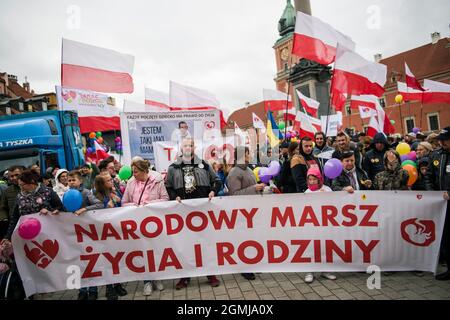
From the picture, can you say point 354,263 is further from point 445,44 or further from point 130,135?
point 445,44

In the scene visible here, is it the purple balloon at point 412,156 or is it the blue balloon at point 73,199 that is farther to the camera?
the purple balloon at point 412,156

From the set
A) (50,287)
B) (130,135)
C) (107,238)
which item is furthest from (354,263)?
(130,135)

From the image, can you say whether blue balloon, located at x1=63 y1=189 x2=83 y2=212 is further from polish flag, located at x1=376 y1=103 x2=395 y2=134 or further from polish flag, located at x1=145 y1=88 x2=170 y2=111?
polish flag, located at x1=376 y1=103 x2=395 y2=134

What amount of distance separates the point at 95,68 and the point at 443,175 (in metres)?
6.11

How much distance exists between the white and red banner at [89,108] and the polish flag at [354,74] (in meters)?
5.41

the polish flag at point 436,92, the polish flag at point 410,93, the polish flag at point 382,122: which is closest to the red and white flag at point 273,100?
the polish flag at point 382,122

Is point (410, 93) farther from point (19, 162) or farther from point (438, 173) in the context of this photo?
point (19, 162)

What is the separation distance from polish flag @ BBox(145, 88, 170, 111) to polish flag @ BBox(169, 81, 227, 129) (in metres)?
1.56

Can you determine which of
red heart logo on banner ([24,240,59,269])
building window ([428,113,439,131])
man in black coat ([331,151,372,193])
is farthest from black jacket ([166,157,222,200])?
building window ([428,113,439,131])

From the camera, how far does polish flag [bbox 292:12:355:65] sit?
21.2ft

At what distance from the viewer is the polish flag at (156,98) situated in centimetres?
991

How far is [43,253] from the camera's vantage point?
12.0 ft

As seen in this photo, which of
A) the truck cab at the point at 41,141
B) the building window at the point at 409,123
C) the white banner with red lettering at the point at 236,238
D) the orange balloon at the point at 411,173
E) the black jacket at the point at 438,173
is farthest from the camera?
the building window at the point at 409,123

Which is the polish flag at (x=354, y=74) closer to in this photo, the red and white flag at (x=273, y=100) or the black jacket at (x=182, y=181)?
the black jacket at (x=182, y=181)
